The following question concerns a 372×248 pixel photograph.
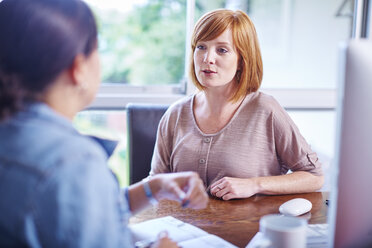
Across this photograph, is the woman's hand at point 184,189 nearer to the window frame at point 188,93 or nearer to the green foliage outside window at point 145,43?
the window frame at point 188,93

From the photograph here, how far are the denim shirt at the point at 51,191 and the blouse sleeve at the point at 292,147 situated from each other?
1.01 metres

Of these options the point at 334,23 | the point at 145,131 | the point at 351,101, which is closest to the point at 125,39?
the point at 145,131

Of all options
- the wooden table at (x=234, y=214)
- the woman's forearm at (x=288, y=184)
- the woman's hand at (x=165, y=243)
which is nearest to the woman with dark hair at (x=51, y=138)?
the woman's hand at (x=165, y=243)

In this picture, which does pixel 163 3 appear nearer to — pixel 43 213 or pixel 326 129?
pixel 326 129

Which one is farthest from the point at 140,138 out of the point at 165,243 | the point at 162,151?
the point at 165,243

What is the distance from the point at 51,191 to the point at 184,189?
0.46m

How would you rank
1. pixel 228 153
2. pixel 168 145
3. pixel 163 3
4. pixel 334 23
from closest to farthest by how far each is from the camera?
1. pixel 228 153
2. pixel 168 145
3. pixel 163 3
4. pixel 334 23

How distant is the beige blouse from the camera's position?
1.52 m

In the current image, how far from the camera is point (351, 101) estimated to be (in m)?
0.71

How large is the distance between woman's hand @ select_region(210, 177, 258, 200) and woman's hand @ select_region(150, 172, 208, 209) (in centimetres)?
34

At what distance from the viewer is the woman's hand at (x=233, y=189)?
1311 mm

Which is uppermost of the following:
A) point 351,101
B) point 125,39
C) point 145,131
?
point 125,39

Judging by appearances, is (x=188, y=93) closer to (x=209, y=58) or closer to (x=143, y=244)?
(x=209, y=58)

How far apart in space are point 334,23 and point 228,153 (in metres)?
1.89
